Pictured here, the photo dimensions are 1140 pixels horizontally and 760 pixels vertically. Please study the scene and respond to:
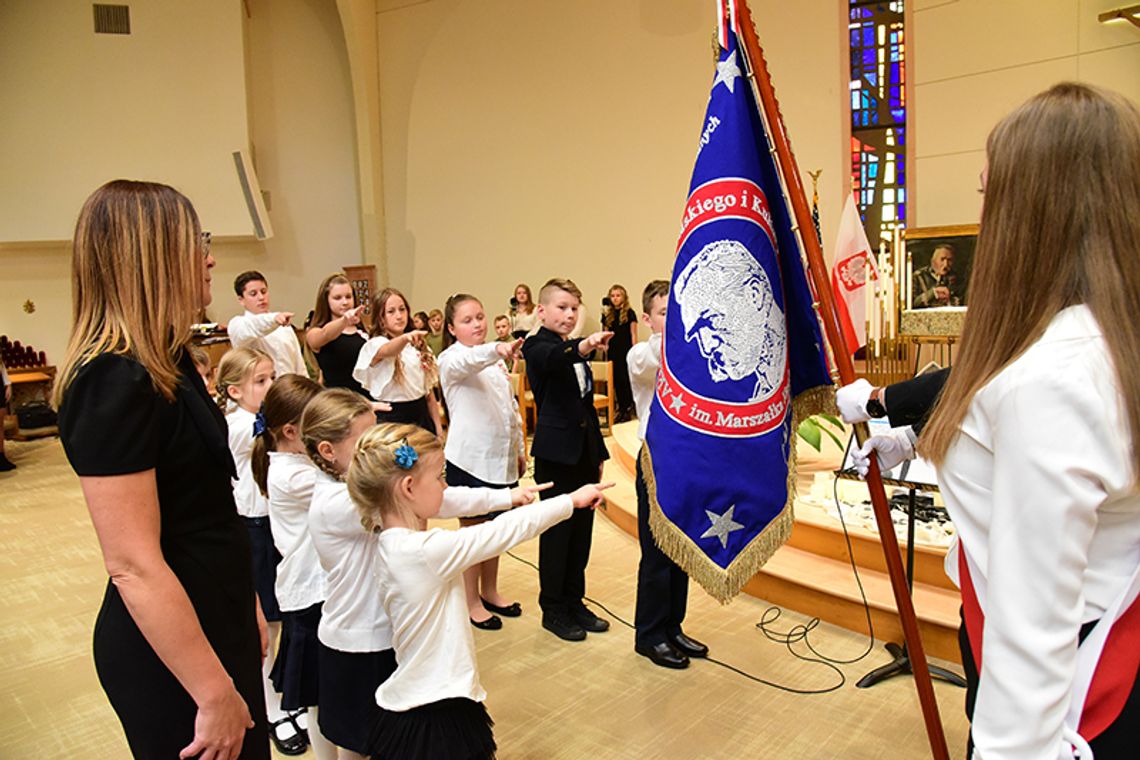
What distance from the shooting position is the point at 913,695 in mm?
2930

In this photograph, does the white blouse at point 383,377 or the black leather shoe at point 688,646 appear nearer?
the black leather shoe at point 688,646

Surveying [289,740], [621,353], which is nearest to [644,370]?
[289,740]

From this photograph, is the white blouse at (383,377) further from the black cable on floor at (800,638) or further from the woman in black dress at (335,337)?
the black cable on floor at (800,638)

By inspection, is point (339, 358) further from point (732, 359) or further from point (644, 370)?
point (732, 359)

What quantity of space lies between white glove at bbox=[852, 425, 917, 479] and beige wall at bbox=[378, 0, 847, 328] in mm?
7588

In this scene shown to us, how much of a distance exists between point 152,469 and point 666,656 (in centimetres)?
243

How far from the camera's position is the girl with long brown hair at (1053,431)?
0.94 m

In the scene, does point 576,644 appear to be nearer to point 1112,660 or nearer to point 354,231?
point 1112,660

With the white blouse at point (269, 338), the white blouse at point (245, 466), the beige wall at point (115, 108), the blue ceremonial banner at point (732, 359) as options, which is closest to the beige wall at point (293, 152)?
the beige wall at point (115, 108)

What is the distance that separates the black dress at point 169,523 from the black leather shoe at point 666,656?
203 centimetres

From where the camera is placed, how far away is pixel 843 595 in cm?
347

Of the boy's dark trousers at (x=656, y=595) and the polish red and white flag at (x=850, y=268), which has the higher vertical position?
the polish red and white flag at (x=850, y=268)

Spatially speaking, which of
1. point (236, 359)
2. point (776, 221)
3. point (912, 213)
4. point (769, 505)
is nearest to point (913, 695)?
point (769, 505)

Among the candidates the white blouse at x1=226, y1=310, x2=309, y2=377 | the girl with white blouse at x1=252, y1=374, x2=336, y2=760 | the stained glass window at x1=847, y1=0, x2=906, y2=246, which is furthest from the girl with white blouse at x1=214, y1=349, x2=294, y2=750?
the stained glass window at x1=847, y1=0, x2=906, y2=246
